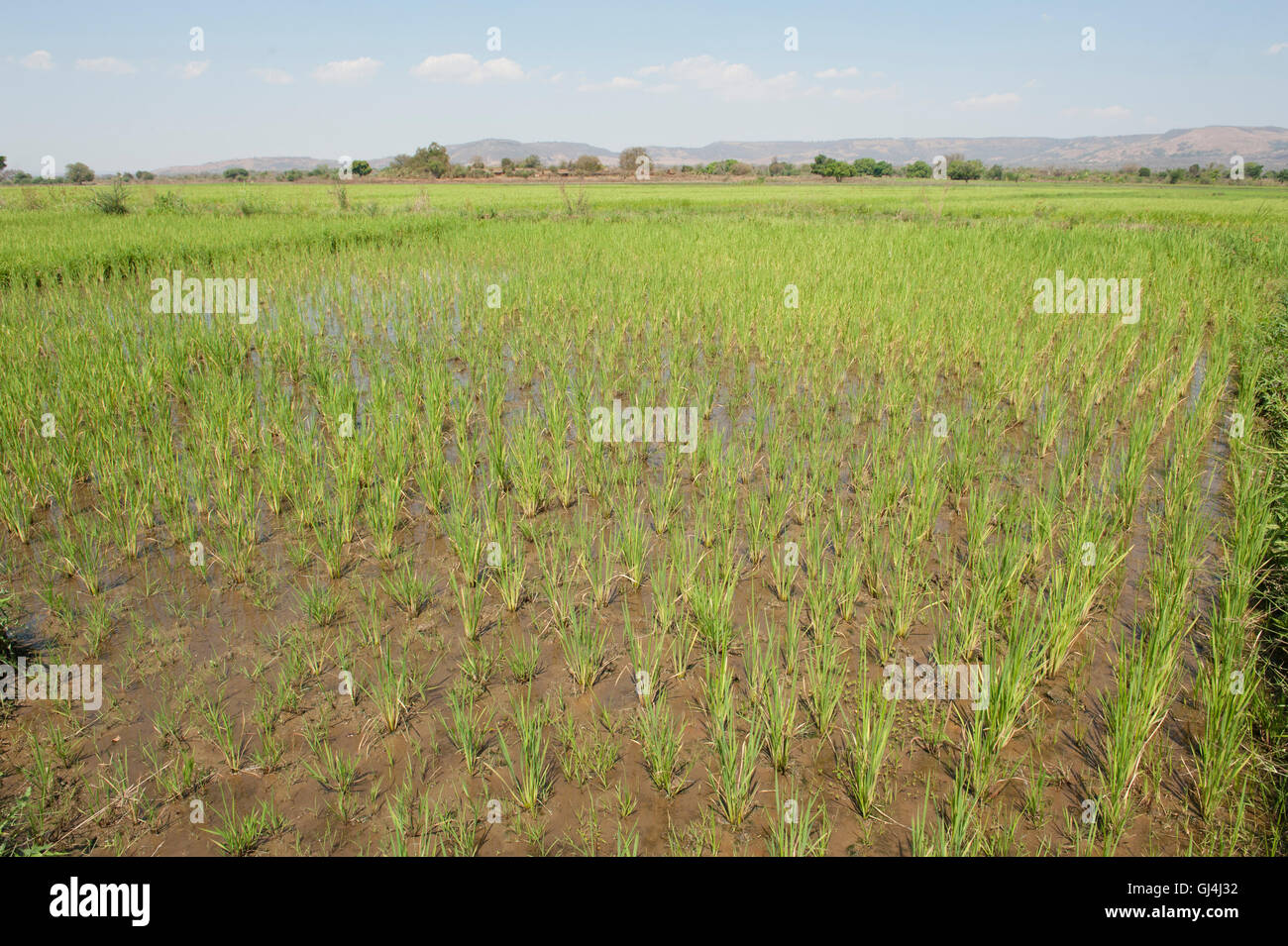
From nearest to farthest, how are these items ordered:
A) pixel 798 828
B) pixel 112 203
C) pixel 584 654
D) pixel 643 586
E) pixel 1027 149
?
1. pixel 798 828
2. pixel 584 654
3. pixel 643 586
4. pixel 112 203
5. pixel 1027 149

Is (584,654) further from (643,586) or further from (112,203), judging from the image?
(112,203)

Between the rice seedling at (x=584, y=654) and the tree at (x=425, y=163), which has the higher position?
the tree at (x=425, y=163)

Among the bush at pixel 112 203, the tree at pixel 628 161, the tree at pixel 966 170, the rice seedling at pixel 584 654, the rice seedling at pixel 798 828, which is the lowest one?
the rice seedling at pixel 798 828

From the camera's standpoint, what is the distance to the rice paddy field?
1965 mm

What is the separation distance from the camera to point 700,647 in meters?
2.70

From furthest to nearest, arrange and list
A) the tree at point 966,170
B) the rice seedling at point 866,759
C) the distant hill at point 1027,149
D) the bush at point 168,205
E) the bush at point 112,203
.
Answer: the distant hill at point 1027,149
the tree at point 966,170
the bush at point 168,205
the bush at point 112,203
the rice seedling at point 866,759

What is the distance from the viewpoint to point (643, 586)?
10.3ft

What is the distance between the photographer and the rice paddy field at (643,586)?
6.45ft

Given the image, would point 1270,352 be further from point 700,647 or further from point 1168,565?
point 700,647

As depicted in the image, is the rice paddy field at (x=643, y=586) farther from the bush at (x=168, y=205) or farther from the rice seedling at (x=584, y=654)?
the bush at (x=168, y=205)

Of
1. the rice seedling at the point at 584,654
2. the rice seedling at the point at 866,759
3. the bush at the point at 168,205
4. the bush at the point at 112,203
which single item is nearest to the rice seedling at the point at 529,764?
the rice seedling at the point at 584,654

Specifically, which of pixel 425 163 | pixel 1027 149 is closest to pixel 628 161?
pixel 425 163

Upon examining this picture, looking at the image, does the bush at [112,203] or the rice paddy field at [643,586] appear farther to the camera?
the bush at [112,203]
